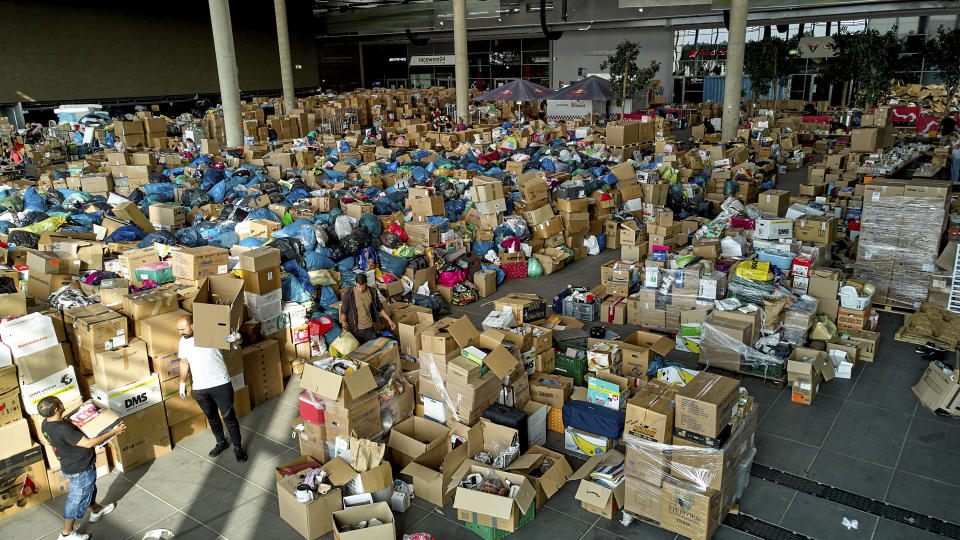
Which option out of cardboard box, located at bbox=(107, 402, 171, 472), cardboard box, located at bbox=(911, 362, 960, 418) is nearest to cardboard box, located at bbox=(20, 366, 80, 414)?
cardboard box, located at bbox=(107, 402, 171, 472)

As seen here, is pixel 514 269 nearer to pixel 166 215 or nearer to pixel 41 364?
pixel 166 215

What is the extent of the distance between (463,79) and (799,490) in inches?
643

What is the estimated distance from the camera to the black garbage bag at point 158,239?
6.99 meters

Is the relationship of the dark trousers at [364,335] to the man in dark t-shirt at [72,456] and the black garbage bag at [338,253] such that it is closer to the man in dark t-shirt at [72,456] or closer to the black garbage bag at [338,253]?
the black garbage bag at [338,253]

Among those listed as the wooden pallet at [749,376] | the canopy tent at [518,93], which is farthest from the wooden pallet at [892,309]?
the canopy tent at [518,93]

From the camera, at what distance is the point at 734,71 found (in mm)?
16719

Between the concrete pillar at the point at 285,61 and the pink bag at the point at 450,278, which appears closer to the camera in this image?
the pink bag at the point at 450,278

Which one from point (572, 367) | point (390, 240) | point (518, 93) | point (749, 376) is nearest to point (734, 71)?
point (518, 93)

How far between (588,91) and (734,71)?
389 centimetres

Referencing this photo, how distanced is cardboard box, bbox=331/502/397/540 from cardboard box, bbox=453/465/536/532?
1.43 feet

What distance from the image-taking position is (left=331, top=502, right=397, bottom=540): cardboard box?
12.3 feet

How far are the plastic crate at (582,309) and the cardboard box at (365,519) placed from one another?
406cm

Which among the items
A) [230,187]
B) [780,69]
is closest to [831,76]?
[780,69]

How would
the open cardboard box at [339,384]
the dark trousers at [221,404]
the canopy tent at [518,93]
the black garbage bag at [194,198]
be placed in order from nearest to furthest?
the open cardboard box at [339,384]
the dark trousers at [221,404]
the black garbage bag at [194,198]
the canopy tent at [518,93]
